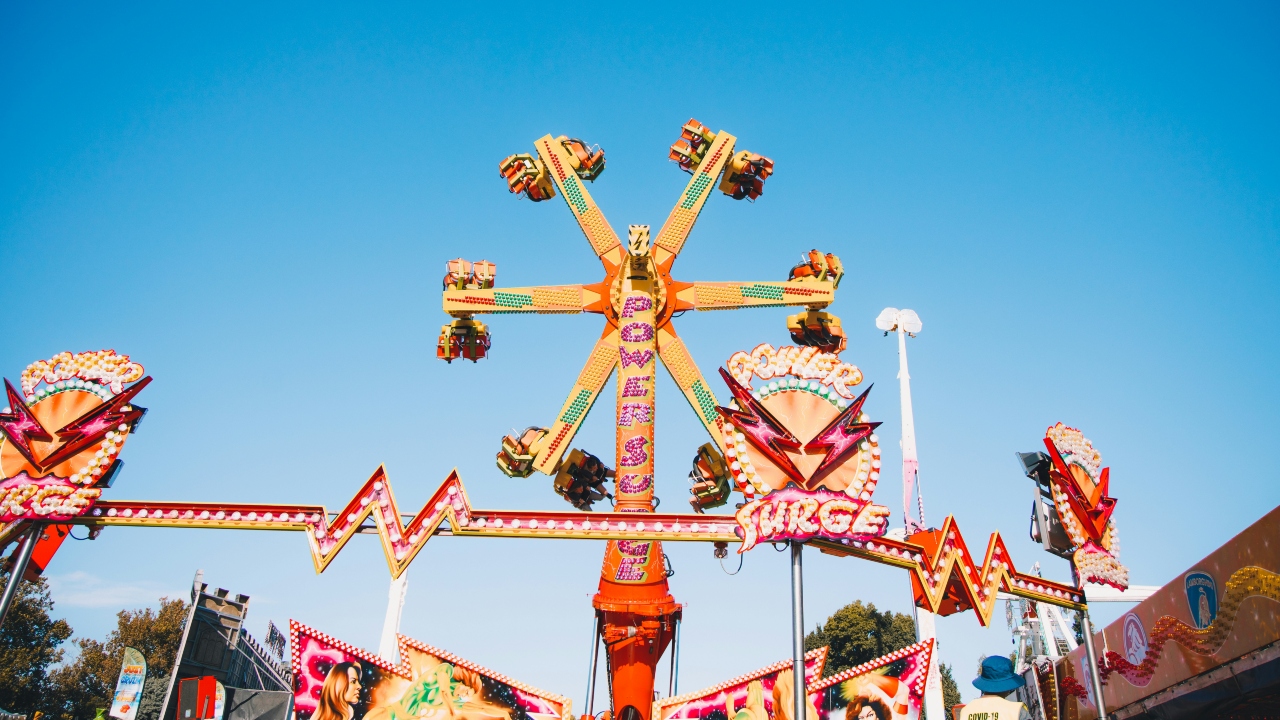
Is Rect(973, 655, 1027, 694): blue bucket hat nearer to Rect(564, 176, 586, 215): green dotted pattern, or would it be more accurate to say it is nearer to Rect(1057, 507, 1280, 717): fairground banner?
Rect(1057, 507, 1280, 717): fairground banner

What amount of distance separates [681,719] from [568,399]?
5.68 meters

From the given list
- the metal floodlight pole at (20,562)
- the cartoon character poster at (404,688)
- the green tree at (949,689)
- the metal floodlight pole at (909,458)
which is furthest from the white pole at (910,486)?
the green tree at (949,689)

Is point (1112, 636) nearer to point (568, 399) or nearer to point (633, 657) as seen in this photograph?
point (633, 657)

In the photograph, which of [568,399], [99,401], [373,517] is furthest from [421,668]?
[99,401]

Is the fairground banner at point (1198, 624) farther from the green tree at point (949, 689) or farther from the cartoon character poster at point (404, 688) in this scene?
the green tree at point (949, 689)

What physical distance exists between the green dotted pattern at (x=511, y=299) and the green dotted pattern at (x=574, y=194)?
2060mm

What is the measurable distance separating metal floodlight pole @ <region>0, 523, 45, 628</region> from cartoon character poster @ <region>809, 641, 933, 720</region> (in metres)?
11.4

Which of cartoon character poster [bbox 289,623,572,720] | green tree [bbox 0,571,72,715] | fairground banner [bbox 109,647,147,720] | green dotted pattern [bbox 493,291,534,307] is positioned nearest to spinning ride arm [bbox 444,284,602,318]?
green dotted pattern [bbox 493,291,534,307]

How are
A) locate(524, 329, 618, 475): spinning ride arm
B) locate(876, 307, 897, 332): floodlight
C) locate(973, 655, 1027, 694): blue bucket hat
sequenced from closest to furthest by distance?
locate(973, 655, 1027, 694): blue bucket hat, locate(524, 329, 618, 475): spinning ride arm, locate(876, 307, 897, 332): floodlight

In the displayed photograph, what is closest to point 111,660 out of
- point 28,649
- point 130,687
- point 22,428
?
point 28,649

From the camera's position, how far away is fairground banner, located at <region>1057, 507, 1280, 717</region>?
936cm

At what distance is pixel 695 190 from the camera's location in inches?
702

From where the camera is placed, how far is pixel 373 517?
39.3ft

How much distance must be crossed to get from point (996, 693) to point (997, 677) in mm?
197
